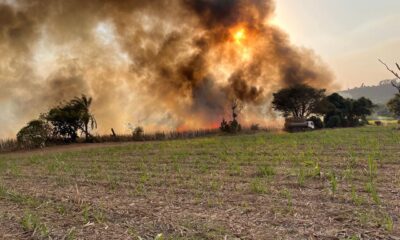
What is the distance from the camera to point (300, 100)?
62.9m

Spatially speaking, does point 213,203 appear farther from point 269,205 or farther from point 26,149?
point 26,149

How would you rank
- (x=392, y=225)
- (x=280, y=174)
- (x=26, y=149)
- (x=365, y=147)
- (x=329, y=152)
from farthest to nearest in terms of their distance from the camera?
1. (x=26, y=149)
2. (x=365, y=147)
3. (x=329, y=152)
4. (x=280, y=174)
5. (x=392, y=225)

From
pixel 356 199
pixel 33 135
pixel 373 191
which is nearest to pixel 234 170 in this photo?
pixel 373 191

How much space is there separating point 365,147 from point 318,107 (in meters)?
42.3

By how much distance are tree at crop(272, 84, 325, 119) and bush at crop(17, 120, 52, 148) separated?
122 feet

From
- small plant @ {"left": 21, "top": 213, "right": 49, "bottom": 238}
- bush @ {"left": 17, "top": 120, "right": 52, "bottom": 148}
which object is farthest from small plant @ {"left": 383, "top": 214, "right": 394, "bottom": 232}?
bush @ {"left": 17, "top": 120, "right": 52, "bottom": 148}

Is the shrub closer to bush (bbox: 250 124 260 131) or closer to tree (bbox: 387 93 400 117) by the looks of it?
bush (bbox: 250 124 260 131)

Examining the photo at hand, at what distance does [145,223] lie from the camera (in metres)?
7.74

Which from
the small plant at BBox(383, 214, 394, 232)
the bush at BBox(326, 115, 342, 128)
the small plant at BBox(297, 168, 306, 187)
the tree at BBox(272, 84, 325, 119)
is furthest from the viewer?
the tree at BBox(272, 84, 325, 119)

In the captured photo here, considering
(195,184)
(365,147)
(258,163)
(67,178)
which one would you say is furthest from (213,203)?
(365,147)

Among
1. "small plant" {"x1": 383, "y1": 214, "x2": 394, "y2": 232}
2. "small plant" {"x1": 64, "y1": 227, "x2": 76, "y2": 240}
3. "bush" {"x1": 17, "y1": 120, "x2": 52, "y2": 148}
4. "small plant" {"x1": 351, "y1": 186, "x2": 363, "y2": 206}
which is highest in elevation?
"bush" {"x1": 17, "y1": 120, "x2": 52, "y2": 148}

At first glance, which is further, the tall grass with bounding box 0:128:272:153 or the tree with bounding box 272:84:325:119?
the tree with bounding box 272:84:325:119

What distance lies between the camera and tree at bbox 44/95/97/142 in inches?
1697

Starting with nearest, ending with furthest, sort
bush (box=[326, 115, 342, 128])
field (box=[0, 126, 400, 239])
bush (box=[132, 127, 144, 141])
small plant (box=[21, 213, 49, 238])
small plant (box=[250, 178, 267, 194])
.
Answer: field (box=[0, 126, 400, 239])
small plant (box=[21, 213, 49, 238])
small plant (box=[250, 178, 267, 194])
bush (box=[132, 127, 144, 141])
bush (box=[326, 115, 342, 128])
